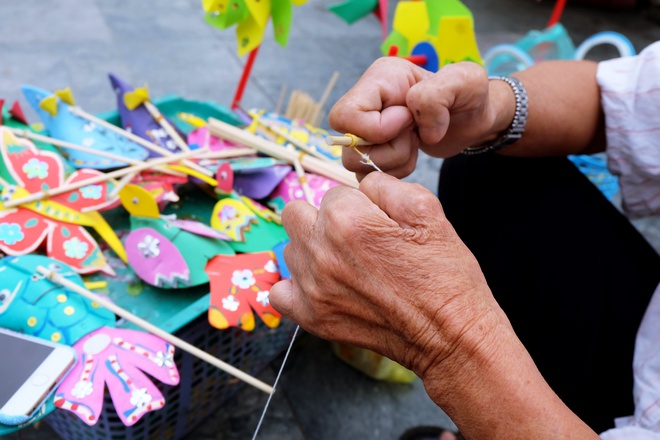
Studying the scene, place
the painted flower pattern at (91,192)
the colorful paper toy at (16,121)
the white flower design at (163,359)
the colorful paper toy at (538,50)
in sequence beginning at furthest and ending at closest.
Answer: the colorful paper toy at (538,50) < the colorful paper toy at (16,121) < the painted flower pattern at (91,192) < the white flower design at (163,359)

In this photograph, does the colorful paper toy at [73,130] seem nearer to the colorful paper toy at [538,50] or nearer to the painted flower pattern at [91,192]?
the painted flower pattern at [91,192]

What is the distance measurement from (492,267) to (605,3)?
15.4ft

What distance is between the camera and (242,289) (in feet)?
3.17

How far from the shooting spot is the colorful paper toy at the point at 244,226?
1.08 meters

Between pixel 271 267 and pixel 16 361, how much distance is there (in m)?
0.45

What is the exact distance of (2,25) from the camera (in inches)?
91.3

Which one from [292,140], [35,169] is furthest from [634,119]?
[35,169]

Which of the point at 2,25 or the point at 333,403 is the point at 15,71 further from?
the point at 333,403

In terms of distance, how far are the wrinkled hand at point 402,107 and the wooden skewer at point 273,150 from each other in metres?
0.35

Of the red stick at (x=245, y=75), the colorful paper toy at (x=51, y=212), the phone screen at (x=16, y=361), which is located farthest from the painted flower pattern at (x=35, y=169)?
the red stick at (x=245, y=75)

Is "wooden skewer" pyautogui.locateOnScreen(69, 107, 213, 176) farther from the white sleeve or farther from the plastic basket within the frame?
the white sleeve

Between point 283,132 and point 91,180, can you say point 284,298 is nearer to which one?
point 91,180

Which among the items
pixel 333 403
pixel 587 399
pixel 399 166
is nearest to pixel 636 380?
pixel 587 399

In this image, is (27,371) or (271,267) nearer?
(27,371)
